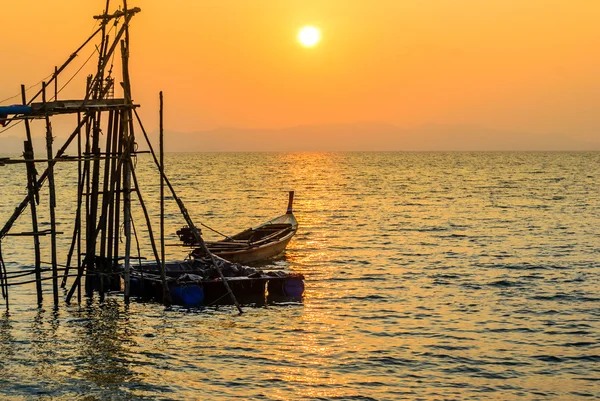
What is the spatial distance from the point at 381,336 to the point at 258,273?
248 inches

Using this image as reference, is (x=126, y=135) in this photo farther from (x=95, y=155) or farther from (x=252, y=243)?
(x=252, y=243)

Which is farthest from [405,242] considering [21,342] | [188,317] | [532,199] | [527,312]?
[532,199]

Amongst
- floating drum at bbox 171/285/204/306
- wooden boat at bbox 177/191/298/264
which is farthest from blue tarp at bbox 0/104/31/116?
wooden boat at bbox 177/191/298/264

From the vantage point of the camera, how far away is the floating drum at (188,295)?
28.3 metres

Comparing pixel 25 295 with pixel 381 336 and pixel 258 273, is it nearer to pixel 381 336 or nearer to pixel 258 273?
pixel 258 273

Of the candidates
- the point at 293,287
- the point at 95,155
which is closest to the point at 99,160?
the point at 95,155

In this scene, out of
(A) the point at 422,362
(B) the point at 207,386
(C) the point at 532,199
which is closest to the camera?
(B) the point at 207,386

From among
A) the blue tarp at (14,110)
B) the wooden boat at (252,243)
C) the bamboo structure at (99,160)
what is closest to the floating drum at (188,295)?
the bamboo structure at (99,160)

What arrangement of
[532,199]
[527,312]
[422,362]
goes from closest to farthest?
1. [422,362]
2. [527,312]
3. [532,199]

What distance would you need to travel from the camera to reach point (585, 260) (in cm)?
4225

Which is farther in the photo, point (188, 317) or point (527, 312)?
point (527, 312)

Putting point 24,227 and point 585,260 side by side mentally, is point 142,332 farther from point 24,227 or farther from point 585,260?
point 24,227

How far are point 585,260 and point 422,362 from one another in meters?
22.9

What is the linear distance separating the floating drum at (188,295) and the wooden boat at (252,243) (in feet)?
23.4
